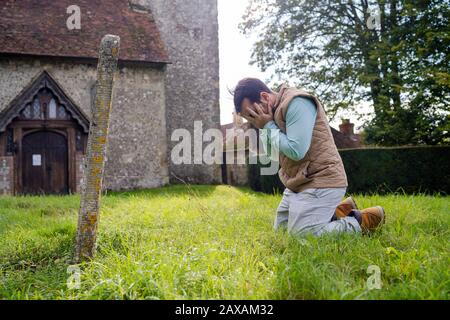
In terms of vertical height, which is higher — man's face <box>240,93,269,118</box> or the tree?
the tree

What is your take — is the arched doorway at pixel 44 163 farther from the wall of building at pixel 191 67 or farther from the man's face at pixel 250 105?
the man's face at pixel 250 105

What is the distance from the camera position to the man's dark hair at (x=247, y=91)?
371cm

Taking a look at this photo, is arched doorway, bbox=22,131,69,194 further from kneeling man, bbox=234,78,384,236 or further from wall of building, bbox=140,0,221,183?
kneeling man, bbox=234,78,384,236

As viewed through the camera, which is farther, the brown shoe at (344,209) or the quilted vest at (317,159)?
the brown shoe at (344,209)

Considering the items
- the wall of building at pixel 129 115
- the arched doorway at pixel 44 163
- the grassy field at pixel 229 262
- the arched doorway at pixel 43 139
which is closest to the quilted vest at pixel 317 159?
the grassy field at pixel 229 262

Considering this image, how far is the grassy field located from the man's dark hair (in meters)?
1.28

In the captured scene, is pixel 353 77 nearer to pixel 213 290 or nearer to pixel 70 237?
pixel 70 237

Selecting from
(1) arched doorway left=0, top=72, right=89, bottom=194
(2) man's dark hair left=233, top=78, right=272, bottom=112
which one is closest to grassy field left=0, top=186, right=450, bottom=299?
(2) man's dark hair left=233, top=78, right=272, bottom=112

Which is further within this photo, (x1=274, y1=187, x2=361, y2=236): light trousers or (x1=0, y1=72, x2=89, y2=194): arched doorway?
(x1=0, y1=72, x2=89, y2=194): arched doorway

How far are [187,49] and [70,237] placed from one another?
53.6ft

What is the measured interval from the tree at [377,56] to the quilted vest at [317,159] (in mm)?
9044

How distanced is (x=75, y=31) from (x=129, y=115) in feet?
12.0

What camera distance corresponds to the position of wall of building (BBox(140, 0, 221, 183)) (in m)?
19.0

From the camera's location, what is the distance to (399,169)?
1165 cm
